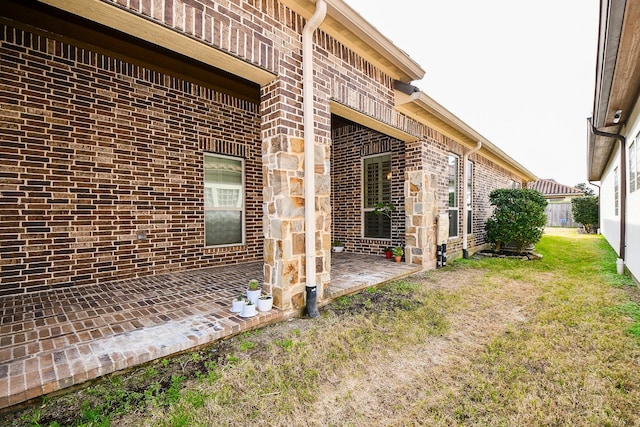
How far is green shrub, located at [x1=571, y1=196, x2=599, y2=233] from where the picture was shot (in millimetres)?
Answer: 14578

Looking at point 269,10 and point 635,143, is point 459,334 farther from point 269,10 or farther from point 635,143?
point 635,143

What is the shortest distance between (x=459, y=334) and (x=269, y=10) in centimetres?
382

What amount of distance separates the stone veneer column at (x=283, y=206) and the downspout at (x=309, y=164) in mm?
55

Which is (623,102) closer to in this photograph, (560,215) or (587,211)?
(587,211)

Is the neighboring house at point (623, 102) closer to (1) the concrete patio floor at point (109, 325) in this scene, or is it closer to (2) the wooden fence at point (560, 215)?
(1) the concrete patio floor at point (109, 325)

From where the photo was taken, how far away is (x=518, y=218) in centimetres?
732

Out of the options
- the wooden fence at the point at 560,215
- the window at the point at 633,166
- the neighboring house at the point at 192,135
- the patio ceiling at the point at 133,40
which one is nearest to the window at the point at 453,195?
the neighboring house at the point at 192,135

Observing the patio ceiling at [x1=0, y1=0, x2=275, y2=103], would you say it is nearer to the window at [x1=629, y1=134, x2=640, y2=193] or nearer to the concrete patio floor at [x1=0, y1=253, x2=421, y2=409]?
the concrete patio floor at [x1=0, y1=253, x2=421, y2=409]

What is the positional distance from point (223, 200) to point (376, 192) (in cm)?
355

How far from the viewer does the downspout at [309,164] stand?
10.1ft

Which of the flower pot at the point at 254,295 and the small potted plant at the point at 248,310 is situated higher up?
the flower pot at the point at 254,295

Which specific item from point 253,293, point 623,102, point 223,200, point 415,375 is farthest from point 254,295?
point 623,102

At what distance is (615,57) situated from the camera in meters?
3.06

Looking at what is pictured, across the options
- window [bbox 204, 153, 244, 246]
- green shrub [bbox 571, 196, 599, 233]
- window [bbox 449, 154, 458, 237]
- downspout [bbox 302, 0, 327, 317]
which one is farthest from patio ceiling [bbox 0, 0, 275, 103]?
green shrub [bbox 571, 196, 599, 233]
